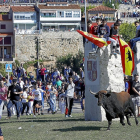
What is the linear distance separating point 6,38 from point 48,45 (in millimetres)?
8943

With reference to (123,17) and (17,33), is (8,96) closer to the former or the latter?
(17,33)

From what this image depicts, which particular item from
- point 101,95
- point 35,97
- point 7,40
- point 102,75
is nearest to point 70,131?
point 101,95

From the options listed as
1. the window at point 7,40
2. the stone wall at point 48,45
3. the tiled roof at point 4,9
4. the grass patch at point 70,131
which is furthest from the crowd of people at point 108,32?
the tiled roof at point 4,9

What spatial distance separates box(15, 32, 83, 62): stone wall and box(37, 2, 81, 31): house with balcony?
3.83 m

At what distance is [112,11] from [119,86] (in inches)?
3220

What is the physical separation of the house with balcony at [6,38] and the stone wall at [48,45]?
A: 3.05m

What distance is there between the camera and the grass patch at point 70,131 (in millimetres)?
16141

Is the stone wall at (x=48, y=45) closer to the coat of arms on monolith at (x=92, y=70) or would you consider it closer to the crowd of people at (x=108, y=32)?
the crowd of people at (x=108, y=32)

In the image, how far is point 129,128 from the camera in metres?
17.7

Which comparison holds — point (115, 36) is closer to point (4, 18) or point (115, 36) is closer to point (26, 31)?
point (26, 31)

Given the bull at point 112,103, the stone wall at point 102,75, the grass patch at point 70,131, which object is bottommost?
the grass patch at point 70,131

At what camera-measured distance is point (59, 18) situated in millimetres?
96438

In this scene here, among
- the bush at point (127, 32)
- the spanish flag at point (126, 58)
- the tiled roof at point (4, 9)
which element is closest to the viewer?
the spanish flag at point (126, 58)

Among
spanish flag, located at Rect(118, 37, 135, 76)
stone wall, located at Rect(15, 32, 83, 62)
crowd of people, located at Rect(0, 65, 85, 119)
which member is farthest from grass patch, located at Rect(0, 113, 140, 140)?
stone wall, located at Rect(15, 32, 83, 62)
